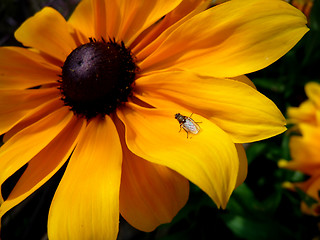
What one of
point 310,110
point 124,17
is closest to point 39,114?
point 124,17

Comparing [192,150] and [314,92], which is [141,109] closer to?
[192,150]

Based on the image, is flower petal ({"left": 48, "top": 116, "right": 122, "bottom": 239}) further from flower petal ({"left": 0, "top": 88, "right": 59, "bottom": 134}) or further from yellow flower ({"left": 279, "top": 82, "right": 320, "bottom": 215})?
yellow flower ({"left": 279, "top": 82, "right": 320, "bottom": 215})

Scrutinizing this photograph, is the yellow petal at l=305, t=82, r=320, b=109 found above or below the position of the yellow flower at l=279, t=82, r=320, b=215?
above

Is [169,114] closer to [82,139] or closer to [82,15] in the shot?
[82,139]

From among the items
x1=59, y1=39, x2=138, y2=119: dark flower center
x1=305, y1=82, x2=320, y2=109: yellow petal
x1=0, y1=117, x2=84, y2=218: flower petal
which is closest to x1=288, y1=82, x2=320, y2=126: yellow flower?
x1=305, y1=82, x2=320, y2=109: yellow petal

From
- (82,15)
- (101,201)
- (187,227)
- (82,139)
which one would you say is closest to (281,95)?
(187,227)

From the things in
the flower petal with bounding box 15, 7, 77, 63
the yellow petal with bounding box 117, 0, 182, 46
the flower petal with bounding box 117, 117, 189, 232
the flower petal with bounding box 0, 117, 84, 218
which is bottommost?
the flower petal with bounding box 117, 117, 189, 232
